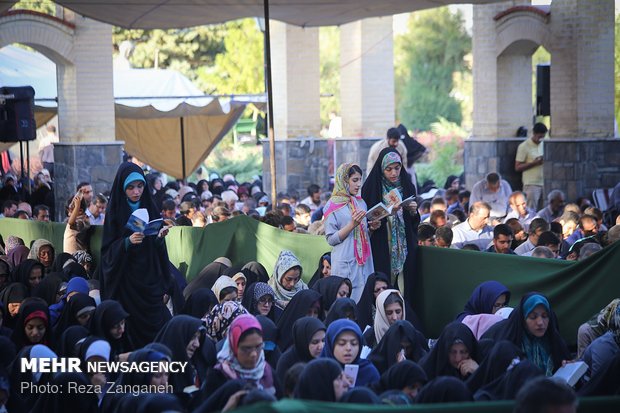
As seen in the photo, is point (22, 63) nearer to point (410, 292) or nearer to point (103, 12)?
point (103, 12)

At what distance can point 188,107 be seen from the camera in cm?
2170

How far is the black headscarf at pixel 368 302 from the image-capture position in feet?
29.3

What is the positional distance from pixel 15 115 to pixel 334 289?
864 centimetres

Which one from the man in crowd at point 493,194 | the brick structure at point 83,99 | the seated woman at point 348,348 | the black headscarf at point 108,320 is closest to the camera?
the seated woman at point 348,348

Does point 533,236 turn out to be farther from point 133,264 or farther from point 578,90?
point 578,90

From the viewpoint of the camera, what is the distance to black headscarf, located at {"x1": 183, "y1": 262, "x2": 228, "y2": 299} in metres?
10.3

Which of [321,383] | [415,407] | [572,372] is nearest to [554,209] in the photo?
[572,372]

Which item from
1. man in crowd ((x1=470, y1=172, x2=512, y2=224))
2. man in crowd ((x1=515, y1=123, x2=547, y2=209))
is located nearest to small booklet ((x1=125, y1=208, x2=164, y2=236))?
man in crowd ((x1=470, y1=172, x2=512, y2=224))

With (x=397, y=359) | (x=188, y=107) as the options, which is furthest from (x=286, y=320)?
(x=188, y=107)

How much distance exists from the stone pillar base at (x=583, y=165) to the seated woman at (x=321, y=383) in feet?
40.4

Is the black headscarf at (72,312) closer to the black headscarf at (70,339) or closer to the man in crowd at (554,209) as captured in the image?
the black headscarf at (70,339)

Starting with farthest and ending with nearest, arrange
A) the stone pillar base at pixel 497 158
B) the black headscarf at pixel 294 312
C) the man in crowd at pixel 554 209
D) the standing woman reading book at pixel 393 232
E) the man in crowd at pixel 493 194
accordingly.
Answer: the stone pillar base at pixel 497 158 → the man in crowd at pixel 493 194 → the man in crowd at pixel 554 209 → the standing woman reading book at pixel 393 232 → the black headscarf at pixel 294 312

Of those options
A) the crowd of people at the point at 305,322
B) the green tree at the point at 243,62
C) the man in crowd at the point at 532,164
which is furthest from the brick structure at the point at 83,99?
the green tree at the point at 243,62

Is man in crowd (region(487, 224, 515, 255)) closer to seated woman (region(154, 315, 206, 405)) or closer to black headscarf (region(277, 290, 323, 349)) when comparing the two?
black headscarf (region(277, 290, 323, 349))
